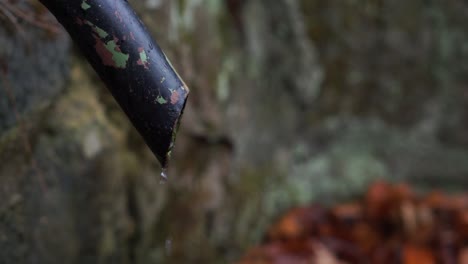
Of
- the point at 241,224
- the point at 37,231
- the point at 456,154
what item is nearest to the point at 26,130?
→ the point at 37,231

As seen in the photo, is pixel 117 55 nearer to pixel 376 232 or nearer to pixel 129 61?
pixel 129 61

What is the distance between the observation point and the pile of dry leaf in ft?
6.33

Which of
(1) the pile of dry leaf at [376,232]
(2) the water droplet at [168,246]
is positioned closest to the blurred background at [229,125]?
(2) the water droplet at [168,246]

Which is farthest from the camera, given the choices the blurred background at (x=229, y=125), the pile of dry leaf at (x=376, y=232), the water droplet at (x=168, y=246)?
the pile of dry leaf at (x=376, y=232)

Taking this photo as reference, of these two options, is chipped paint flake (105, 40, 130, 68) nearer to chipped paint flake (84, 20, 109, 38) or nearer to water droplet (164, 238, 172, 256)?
chipped paint flake (84, 20, 109, 38)

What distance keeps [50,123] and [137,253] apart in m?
0.50

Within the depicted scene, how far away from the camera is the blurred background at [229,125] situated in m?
1.19

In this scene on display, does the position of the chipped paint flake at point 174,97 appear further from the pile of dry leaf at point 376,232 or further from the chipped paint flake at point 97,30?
the pile of dry leaf at point 376,232

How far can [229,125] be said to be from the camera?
1.87 meters

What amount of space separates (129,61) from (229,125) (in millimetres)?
1216

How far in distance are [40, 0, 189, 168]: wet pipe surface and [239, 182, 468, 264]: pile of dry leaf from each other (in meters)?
1.32

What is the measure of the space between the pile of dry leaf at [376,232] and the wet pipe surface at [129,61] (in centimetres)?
132

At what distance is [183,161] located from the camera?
5.66 feet

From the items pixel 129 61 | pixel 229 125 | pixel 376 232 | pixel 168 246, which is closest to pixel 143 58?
pixel 129 61
